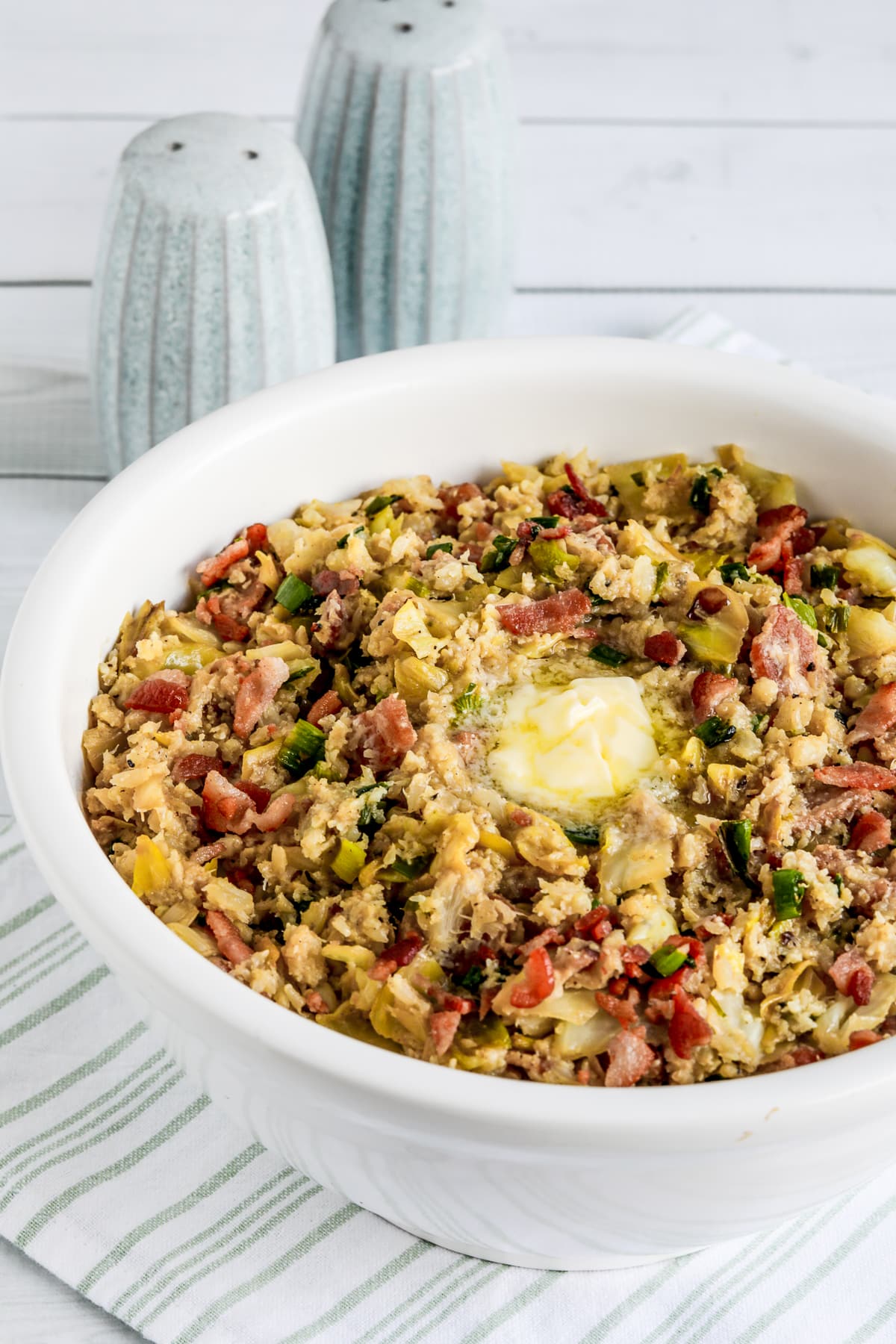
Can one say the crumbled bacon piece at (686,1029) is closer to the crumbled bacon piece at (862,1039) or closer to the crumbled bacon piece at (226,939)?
the crumbled bacon piece at (862,1039)

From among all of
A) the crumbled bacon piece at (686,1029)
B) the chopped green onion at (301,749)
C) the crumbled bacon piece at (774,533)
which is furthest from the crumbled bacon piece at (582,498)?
the crumbled bacon piece at (686,1029)

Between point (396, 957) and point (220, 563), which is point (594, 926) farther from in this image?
point (220, 563)

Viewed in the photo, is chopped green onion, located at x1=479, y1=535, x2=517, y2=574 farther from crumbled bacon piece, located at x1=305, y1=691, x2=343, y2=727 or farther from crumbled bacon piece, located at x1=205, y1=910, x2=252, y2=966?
crumbled bacon piece, located at x1=205, y1=910, x2=252, y2=966

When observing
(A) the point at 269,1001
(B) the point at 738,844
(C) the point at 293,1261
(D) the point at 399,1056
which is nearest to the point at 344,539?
(B) the point at 738,844

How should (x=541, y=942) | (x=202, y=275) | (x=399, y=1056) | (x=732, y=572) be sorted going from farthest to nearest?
(x=202, y=275)
(x=732, y=572)
(x=541, y=942)
(x=399, y=1056)

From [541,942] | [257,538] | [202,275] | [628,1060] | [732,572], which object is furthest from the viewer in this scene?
[202,275]

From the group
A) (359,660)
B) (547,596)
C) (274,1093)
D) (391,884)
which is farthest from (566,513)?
(274,1093)

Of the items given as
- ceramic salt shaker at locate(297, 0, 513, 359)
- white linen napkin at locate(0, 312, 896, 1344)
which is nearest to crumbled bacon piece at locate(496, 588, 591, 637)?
white linen napkin at locate(0, 312, 896, 1344)
